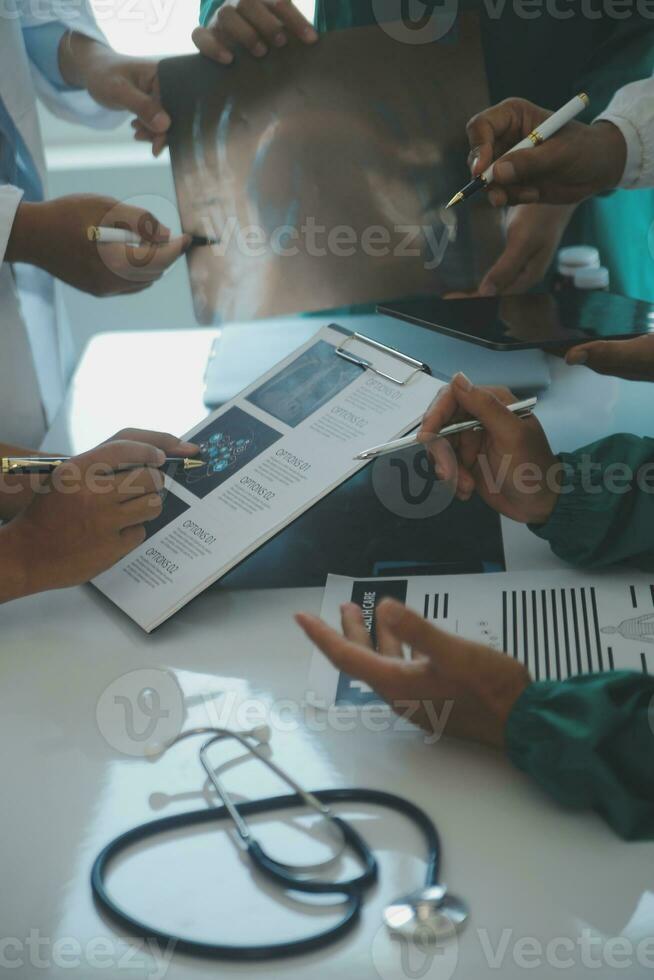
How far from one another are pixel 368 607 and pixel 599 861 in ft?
1.05

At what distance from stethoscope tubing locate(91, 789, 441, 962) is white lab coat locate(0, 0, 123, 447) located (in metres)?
0.78

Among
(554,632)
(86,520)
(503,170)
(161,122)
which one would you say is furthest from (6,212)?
(554,632)

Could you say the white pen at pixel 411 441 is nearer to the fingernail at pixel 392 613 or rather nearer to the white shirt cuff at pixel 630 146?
the fingernail at pixel 392 613

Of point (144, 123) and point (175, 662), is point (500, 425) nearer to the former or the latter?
point (175, 662)

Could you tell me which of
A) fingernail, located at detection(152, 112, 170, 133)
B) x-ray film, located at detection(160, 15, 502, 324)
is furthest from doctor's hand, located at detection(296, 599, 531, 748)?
fingernail, located at detection(152, 112, 170, 133)

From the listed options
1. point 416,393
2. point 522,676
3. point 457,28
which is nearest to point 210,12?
point 457,28

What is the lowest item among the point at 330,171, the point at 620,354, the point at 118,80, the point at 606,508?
the point at 606,508

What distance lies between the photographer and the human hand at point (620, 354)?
983mm

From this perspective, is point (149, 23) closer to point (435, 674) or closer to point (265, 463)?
point (265, 463)

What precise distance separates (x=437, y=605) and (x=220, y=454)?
283 millimetres

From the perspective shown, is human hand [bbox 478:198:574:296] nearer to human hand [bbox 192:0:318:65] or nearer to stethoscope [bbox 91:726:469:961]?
human hand [bbox 192:0:318:65]

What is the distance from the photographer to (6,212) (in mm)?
1200

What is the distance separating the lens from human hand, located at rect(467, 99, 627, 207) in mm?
1123

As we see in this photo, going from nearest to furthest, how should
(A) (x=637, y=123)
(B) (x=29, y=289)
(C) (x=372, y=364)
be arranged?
(C) (x=372, y=364) < (A) (x=637, y=123) < (B) (x=29, y=289)
